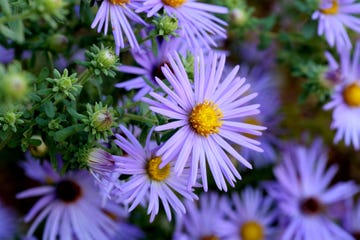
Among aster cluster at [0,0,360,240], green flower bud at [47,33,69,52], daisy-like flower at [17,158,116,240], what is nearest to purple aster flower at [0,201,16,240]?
aster cluster at [0,0,360,240]

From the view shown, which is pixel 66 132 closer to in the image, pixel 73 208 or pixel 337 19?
pixel 73 208

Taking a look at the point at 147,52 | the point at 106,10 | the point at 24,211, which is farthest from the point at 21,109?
the point at 24,211

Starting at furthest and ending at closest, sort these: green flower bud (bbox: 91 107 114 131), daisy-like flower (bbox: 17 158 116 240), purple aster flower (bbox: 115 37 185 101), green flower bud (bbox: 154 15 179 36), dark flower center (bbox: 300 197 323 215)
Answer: dark flower center (bbox: 300 197 323 215), daisy-like flower (bbox: 17 158 116 240), purple aster flower (bbox: 115 37 185 101), green flower bud (bbox: 154 15 179 36), green flower bud (bbox: 91 107 114 131)

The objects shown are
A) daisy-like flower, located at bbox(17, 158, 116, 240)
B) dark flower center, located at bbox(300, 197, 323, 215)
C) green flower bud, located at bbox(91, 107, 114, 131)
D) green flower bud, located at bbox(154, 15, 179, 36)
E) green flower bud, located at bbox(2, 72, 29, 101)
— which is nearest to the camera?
green flower bud, located at bbox(2, 72, 29, 101)

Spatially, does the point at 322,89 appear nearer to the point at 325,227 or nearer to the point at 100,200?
the point at 325,227

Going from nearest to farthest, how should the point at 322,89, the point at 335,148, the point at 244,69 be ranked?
the point at 322,89 < the point at 244,69 < the point at 335,148

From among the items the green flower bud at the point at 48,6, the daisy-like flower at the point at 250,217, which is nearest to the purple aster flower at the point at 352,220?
the daisy-like flower at the point at 250,217

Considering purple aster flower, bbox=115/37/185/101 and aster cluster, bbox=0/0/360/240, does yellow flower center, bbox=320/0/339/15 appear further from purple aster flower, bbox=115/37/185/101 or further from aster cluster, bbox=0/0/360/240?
purple aster flower, bbox=115/37/185/101
